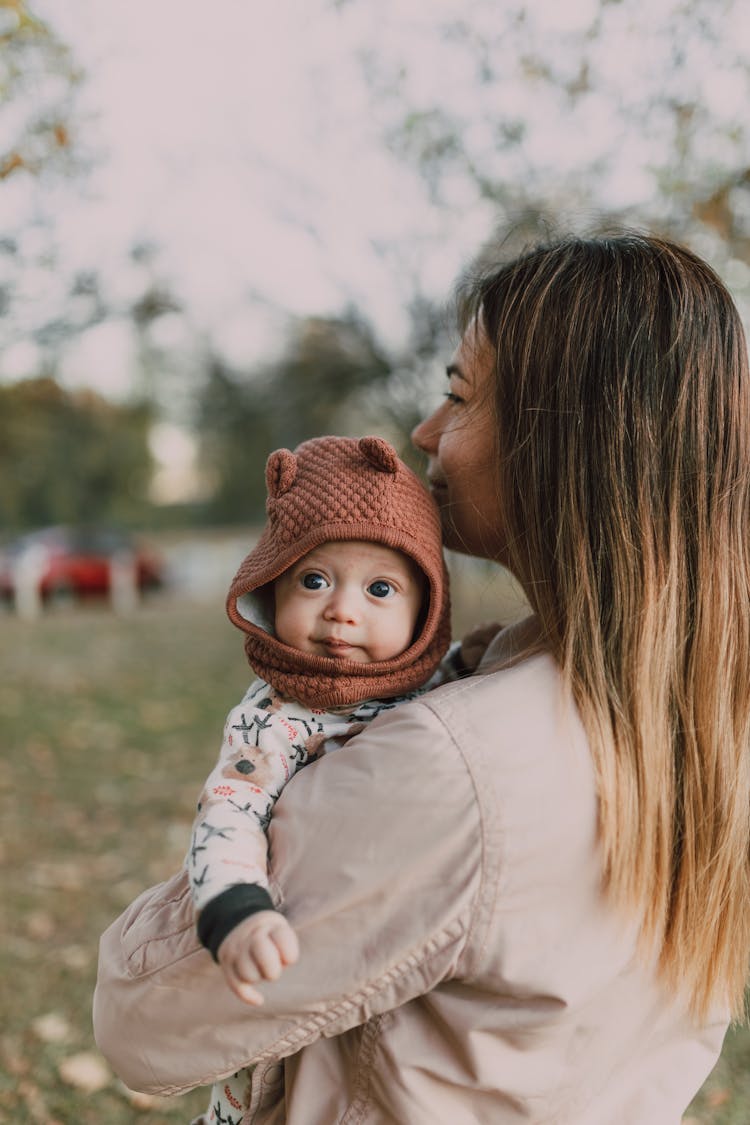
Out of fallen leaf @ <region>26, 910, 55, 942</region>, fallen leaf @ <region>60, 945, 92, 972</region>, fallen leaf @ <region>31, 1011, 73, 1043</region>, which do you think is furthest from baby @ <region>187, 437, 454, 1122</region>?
fallen leaf @ <region>26, 910, 55, 942</region>

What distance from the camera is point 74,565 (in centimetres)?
2025

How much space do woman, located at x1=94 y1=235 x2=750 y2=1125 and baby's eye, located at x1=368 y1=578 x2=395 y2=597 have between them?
0.73ft

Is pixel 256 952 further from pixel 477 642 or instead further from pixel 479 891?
pixel 477 642

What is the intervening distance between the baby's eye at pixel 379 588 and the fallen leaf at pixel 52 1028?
9.28 ft

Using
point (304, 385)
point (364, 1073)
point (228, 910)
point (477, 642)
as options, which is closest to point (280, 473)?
point (477, 642)

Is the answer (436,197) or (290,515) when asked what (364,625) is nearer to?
(290,515)

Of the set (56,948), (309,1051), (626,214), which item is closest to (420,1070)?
(309,1051)

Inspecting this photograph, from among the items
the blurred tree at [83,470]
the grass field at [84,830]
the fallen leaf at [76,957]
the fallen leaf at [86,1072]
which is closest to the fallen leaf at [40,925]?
the grass field at [84,830]

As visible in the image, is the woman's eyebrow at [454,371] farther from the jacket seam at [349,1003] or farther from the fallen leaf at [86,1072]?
the fallen leaf at [86,1072]

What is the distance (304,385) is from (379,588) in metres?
11.3

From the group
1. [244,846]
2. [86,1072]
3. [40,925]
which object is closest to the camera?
[244,846]

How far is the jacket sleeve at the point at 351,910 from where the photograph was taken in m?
1.27

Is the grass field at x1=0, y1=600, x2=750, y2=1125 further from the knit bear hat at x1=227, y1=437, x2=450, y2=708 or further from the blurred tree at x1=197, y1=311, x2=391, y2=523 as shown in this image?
the blurred tree at x1=197, y1=311, x2=391, y2=523

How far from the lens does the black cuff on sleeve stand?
1267 millimetres
